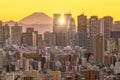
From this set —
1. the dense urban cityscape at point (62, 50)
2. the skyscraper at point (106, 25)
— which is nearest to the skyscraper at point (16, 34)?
the dense urban cityscape at point (62, 50)

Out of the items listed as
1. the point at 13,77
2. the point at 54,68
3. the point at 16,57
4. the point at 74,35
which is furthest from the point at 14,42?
the point at 13,77

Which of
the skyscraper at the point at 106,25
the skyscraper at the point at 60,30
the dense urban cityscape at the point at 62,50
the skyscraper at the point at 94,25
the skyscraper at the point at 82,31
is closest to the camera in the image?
the dense urban cityscape at the point at 62,50

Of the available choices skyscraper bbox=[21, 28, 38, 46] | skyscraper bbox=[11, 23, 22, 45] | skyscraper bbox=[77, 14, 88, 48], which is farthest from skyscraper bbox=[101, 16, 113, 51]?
skyscraper bbox=[11, 23, 22, 45]

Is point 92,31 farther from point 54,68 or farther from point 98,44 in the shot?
point 54,68

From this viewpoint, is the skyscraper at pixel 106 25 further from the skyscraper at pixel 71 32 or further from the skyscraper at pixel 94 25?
the skyscraper at pixel 71 32

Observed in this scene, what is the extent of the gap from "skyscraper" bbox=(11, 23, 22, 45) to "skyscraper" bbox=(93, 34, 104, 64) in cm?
309

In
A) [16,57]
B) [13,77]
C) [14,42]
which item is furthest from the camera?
[14,42]

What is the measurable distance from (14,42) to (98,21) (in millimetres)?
4279

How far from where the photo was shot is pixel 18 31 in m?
19.4

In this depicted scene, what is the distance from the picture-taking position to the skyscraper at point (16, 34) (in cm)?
1820

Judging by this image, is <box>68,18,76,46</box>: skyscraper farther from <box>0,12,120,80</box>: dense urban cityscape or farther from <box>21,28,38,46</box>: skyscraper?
<box>21,28,38,46</box>: skyscraper

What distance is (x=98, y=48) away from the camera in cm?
1658

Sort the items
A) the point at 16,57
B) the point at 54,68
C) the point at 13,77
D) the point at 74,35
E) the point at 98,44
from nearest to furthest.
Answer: the point at 13,77, the point at 54,68, the point at 16,57, the point at 98,44, the point at 74,35

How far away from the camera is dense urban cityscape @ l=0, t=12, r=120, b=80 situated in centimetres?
1109
